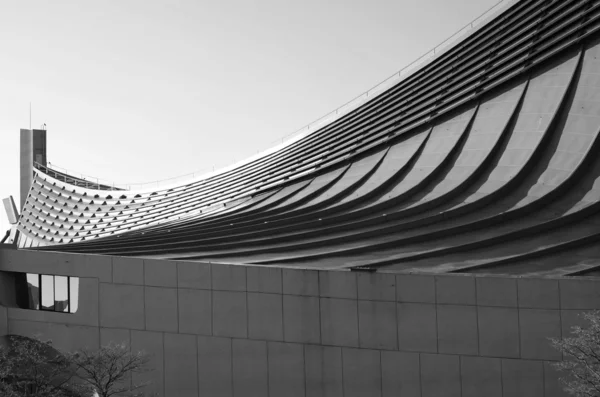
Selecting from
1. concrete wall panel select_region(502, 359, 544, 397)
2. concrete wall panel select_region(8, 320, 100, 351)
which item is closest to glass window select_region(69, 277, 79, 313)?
concrete wall panel select_region(8, 320, 100, 351)

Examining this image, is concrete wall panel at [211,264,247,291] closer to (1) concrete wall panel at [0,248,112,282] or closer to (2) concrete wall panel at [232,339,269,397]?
(2) concrete wall panel at [232,339,269,397]

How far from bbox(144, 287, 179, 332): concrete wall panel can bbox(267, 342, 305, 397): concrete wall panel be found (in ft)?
10.1

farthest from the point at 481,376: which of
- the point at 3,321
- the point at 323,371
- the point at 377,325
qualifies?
the point at 3,321

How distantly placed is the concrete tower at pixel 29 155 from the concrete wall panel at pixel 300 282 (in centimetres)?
5125

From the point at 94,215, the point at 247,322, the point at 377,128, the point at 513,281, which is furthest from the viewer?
the point at 94,215

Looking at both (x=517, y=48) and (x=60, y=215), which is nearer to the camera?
(x=517, y=48)

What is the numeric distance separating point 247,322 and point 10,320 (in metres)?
8.46

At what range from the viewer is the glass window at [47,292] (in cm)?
2336

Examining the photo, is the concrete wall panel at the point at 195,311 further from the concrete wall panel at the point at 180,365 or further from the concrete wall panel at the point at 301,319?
the concrete wall panel at the point at 301,319

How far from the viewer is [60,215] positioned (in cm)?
5650

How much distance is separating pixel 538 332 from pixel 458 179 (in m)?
8.80

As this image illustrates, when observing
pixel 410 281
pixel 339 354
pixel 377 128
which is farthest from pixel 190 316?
pixel 377 128

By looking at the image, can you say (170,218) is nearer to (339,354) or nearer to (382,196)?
(382,196)

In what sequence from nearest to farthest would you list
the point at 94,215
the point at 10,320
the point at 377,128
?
the point at 10,320 → the point at 377,128 → the point at 94,215
